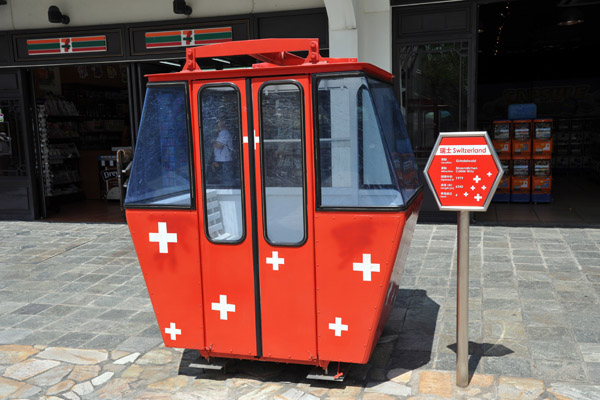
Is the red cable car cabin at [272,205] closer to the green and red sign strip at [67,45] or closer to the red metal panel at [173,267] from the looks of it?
the red metal panel at [173,267]

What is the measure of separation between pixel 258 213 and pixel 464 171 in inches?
51.8

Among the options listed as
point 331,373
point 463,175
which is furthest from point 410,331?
point 463,175

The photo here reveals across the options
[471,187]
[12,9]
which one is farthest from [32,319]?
[12,9]

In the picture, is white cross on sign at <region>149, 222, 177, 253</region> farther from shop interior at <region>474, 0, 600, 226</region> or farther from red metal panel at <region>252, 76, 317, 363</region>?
shop interior at <region>474, 0, 600, 226</region>

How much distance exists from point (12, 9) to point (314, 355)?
31.3 ft

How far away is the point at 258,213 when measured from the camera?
3561 mm

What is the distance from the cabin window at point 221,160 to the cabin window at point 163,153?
0.42 ft

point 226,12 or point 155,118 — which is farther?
point 226,12

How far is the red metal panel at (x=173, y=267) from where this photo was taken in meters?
3.70

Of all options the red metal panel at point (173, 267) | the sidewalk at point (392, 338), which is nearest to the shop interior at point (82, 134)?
the sidewalk at point (392, 338)

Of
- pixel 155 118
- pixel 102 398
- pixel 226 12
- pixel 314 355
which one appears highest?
pixel 226 12

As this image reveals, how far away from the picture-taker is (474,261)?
6551 mm

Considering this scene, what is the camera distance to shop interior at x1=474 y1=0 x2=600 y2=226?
1080cm

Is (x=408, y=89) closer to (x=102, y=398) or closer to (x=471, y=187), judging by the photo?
(x=471, y=187)
